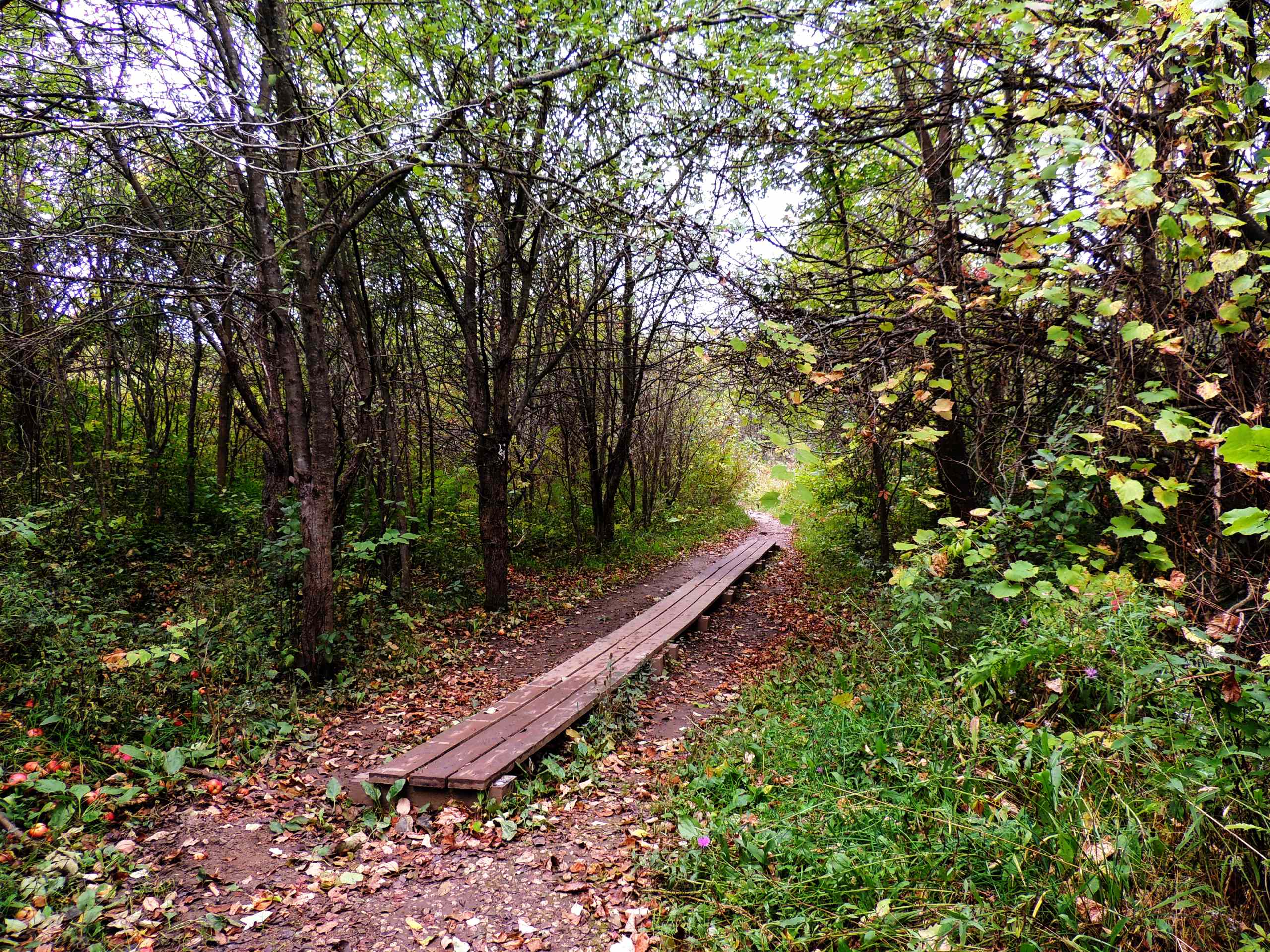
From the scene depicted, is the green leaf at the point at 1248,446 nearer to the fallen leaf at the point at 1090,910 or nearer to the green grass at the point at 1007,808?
the green grass at the point at 1007,808

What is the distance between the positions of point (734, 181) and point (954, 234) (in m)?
1.75

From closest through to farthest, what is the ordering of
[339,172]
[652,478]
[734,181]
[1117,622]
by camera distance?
[1117,622]
[734,181]
[339,172]
[652,478]

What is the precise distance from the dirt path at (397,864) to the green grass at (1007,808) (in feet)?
1.35

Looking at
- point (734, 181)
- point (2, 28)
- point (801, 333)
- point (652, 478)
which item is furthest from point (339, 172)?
point (652, 478)

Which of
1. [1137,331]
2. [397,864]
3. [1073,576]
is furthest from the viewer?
[397,864]

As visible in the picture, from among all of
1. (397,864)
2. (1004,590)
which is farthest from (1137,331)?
(397,864)

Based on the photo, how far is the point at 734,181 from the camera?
4.17 meters

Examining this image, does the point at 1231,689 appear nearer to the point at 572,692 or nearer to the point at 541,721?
the point at 541,721

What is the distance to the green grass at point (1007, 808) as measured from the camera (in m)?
1.82

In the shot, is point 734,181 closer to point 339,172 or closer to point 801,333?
point 801,333

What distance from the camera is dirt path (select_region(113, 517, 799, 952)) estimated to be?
251cm

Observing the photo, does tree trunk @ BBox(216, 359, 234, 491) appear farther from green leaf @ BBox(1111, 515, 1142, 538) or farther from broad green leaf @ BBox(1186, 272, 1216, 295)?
broad green leaf @ BBox(1186, 272, 1216, 295)

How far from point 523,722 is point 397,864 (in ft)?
3.75

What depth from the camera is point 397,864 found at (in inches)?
116
